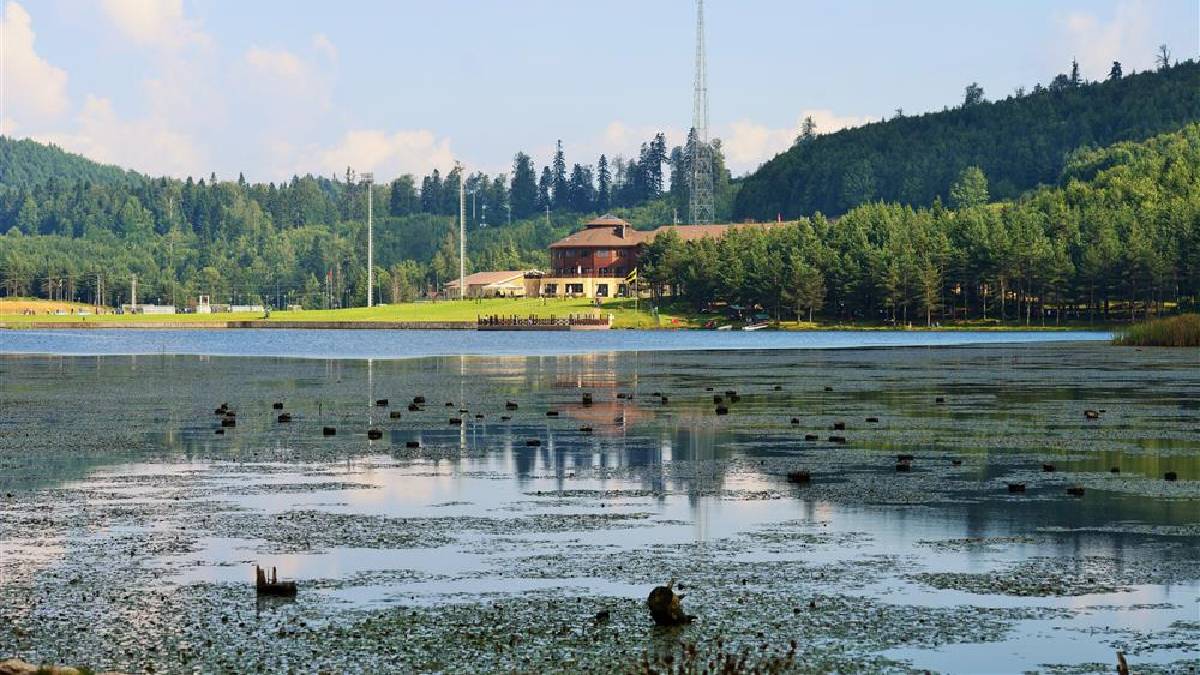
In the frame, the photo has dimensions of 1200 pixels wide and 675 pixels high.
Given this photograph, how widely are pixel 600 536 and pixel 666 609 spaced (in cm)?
770

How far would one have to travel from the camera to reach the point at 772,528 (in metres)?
28.7

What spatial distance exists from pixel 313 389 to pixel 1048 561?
2134 inches

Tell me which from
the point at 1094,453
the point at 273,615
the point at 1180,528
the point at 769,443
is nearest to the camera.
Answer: the point at 273,615

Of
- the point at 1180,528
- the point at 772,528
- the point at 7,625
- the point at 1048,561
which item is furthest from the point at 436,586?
the point at 1180,528

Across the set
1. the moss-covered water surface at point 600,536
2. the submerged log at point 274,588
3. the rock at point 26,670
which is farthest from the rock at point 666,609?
the rock at point 26,670

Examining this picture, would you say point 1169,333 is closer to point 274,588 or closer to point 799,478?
point 799,478

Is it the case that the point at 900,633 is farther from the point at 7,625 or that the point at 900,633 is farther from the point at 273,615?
the point at 7,625

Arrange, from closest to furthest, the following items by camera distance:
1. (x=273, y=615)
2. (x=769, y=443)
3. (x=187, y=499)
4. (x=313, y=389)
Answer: (x=273, y=615) < (x=187, y=499) < (x=769, y=443) < (x=313, y=389)

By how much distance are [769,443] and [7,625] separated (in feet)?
91.6

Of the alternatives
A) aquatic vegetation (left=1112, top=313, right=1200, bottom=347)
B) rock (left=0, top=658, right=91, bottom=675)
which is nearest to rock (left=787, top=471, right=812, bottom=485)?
rock (left=0, top=658, right=91, bottom=675)

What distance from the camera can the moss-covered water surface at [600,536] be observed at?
19.5m

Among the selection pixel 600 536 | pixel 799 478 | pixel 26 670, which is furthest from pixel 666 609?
pixel 799 478

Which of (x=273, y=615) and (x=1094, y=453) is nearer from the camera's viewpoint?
(x=273, y=615)

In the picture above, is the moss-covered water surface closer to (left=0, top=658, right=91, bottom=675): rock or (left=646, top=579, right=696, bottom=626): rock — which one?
(left=646, top=579, right=696, bottom=626): rock
